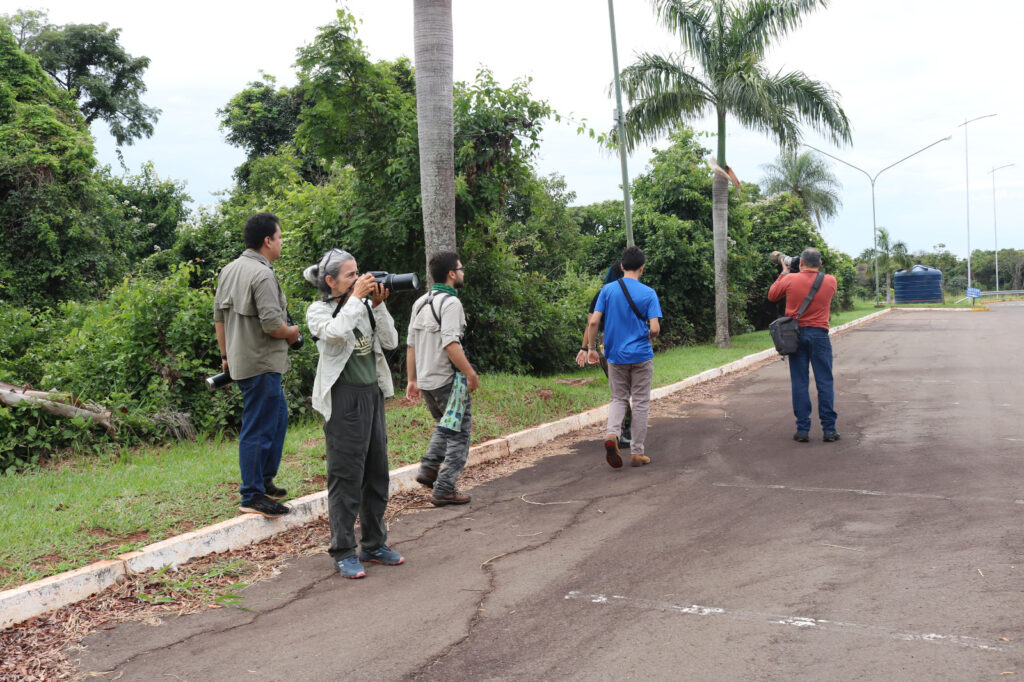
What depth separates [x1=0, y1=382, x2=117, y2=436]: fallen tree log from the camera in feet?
25.2

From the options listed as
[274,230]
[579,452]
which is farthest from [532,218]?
[274,230]

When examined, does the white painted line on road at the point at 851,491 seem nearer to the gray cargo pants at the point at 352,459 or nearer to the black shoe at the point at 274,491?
the gray cargo pants at the point at 352,459

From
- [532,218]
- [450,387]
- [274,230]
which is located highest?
[532,218]

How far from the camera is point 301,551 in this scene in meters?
5.36

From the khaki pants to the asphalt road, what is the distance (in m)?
0.39

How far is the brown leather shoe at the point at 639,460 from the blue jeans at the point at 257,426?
3489 millimetres

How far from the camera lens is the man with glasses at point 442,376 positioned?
617cm

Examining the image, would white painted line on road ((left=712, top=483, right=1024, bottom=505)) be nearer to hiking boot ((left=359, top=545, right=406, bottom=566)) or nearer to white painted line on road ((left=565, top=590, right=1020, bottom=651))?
white painted line on road ((left=565, top=590, right=1020, bottom=651))

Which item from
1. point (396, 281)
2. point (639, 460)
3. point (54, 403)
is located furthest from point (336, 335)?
point (54, 403)

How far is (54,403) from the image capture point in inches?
308

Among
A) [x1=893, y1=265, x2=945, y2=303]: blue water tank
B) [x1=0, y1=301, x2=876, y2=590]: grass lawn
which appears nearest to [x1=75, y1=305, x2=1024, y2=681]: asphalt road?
[x1=0, y1=301, x2=876, y2=590]: grass lawn

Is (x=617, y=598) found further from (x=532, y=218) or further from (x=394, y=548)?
(x=532, y=218)

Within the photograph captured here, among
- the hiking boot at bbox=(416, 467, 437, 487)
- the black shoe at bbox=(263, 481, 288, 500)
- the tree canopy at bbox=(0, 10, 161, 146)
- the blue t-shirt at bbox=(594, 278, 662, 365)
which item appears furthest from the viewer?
the tree canopy at bbox=(0, 10, 161, 146)

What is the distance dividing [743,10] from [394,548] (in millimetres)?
17881
